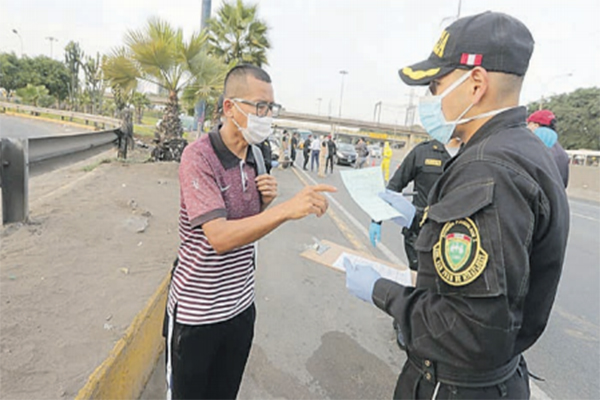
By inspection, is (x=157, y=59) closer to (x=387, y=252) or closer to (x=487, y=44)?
(x=387, y=252)

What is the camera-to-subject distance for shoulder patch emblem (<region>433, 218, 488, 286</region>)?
3.10ft

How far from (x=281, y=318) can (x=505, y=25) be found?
9.29 ft

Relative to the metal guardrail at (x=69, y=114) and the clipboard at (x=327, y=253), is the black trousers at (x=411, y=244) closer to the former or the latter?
the clipboard at (x=327, y=253)

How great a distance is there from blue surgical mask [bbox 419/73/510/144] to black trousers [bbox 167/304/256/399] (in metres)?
1.21

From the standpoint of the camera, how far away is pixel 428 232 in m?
1.12

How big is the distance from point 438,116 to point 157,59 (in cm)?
1015

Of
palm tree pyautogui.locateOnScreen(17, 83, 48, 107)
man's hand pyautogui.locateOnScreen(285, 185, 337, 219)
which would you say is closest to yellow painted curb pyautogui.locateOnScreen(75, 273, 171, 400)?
man's hand pyautogui.locateOnScreen(285, 185, 337, 219)

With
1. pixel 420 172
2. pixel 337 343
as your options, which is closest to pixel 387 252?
pixel 420 172

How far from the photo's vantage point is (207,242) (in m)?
1.57

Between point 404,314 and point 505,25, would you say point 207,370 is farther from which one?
point 505,25

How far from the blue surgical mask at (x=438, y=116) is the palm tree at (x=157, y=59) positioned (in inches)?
386

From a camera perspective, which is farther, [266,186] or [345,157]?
[345,157]

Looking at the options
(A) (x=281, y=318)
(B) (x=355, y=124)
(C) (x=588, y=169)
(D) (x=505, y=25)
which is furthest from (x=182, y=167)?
(B) (x=355, y=124)

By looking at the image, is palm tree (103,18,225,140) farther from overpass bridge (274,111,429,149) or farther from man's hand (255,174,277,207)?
overpass bridge (274,111,429,149)
